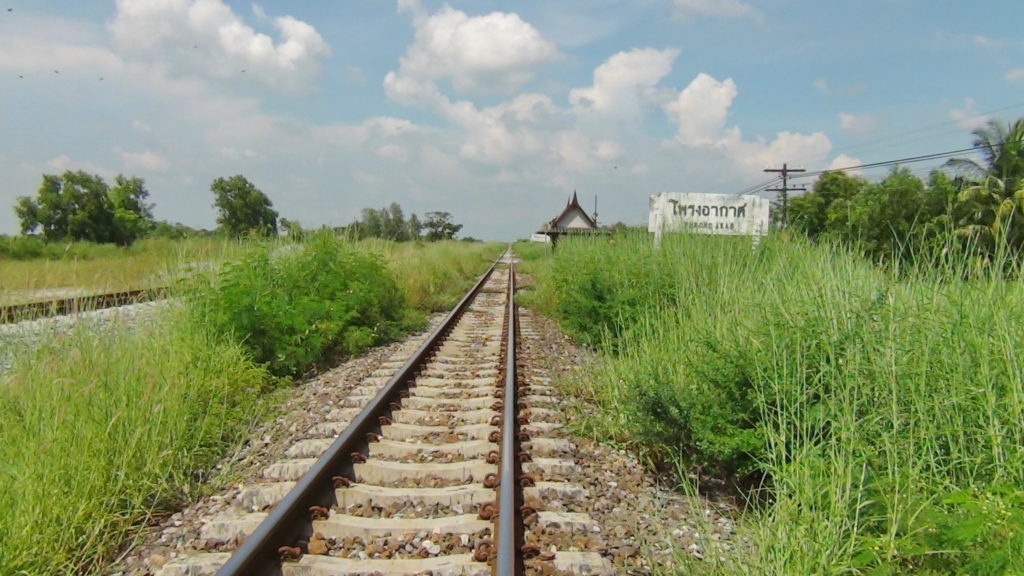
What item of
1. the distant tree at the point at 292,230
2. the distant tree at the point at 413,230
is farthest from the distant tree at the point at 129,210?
the distant tree at the point at 292,230

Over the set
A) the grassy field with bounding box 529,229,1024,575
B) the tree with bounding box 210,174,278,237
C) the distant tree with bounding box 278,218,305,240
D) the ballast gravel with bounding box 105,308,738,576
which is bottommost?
the ballast gravel with bounding box 105,308,738,576

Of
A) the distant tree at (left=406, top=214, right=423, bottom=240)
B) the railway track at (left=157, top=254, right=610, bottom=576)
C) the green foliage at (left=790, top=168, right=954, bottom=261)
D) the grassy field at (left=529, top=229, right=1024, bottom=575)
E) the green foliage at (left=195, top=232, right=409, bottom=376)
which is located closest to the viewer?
the grassy field at (left=529, top=229, right=1024, bottom=575)

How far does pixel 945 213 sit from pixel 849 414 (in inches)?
101

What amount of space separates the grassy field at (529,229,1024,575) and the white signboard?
5768mm

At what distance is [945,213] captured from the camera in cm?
496

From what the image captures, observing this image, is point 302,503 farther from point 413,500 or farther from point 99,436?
point 99,436

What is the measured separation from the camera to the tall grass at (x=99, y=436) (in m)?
3.33

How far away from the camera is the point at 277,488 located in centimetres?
411

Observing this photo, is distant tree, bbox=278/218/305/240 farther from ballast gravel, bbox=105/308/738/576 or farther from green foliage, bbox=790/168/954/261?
green foliage, bbox=790/168/954/261

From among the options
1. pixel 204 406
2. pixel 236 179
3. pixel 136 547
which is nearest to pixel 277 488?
pixel 136 547

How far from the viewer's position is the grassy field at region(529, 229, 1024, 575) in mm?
2615

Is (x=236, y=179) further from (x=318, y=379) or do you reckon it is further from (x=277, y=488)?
(x=277, y=488)

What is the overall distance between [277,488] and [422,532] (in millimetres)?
1148

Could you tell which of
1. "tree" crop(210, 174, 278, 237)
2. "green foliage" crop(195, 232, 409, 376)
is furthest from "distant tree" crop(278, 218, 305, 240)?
"tree" crop(210, 174, 278, 237)
